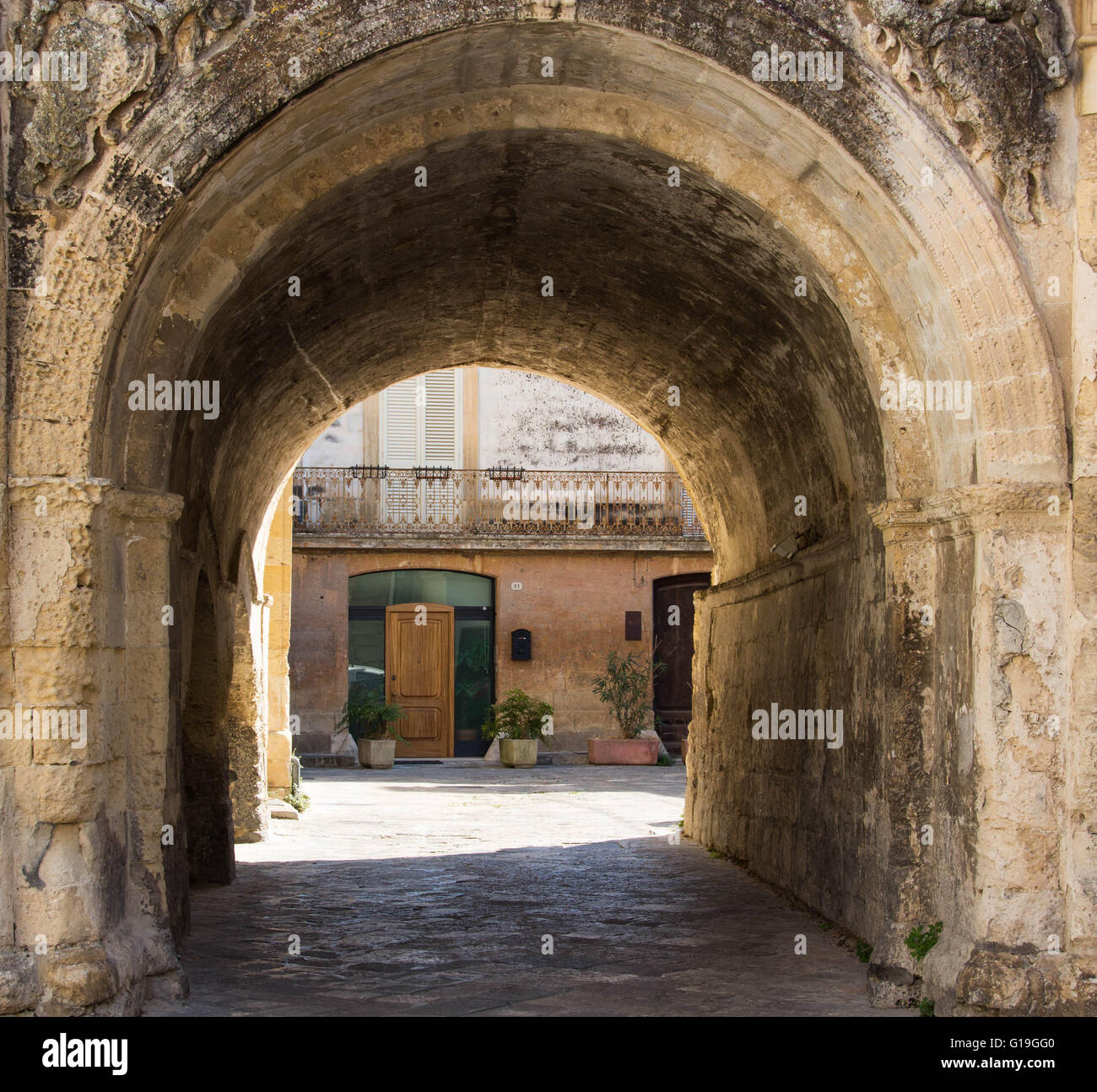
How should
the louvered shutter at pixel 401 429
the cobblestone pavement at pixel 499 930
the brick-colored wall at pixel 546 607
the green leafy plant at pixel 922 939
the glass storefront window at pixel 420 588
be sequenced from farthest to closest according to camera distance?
the louvered shutter at pixel 401 429, the glass storefront window at pixel 420 588, the brick-colored wall at pixel 546 607, the cobblestone pavement at pixel 499 930, the green leafy plant at pixel 922 939

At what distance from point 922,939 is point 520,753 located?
591 inches

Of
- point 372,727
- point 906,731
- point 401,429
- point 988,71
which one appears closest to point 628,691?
point 372,727

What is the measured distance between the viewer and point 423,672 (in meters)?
22.6

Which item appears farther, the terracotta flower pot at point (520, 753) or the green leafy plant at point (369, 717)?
the green leafy plant at point (369, 717)

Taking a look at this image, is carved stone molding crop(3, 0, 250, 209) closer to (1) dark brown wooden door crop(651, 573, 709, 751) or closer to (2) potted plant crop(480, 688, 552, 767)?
(2) potted plant crop(480, 688, 552, 767)

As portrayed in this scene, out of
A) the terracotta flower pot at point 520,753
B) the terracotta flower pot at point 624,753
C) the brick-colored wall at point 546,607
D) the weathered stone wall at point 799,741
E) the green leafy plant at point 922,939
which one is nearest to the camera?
the green leafy plant at point 922,939

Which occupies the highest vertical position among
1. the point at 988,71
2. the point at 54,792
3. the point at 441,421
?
the point at 441,421

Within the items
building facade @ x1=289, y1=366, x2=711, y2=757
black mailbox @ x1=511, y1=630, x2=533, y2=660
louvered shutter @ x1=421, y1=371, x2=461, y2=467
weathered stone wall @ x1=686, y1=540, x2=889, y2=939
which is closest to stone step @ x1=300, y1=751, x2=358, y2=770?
building facade @ x1=289, y1=366, x2=711, y2=757

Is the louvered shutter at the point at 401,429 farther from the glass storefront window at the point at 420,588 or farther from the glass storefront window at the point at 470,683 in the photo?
the glass storefront window at the point at 470,683

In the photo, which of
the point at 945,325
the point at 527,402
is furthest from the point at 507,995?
the point at 527,402

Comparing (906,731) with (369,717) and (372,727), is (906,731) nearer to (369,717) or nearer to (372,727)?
(369,717)

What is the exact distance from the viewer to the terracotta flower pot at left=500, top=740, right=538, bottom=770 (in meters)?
20.1

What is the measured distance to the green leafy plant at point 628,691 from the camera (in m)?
21.0

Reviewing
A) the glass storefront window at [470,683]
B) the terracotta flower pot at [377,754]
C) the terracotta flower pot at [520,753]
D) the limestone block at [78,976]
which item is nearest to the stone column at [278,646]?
the terracotta flower pot at [377,754]
